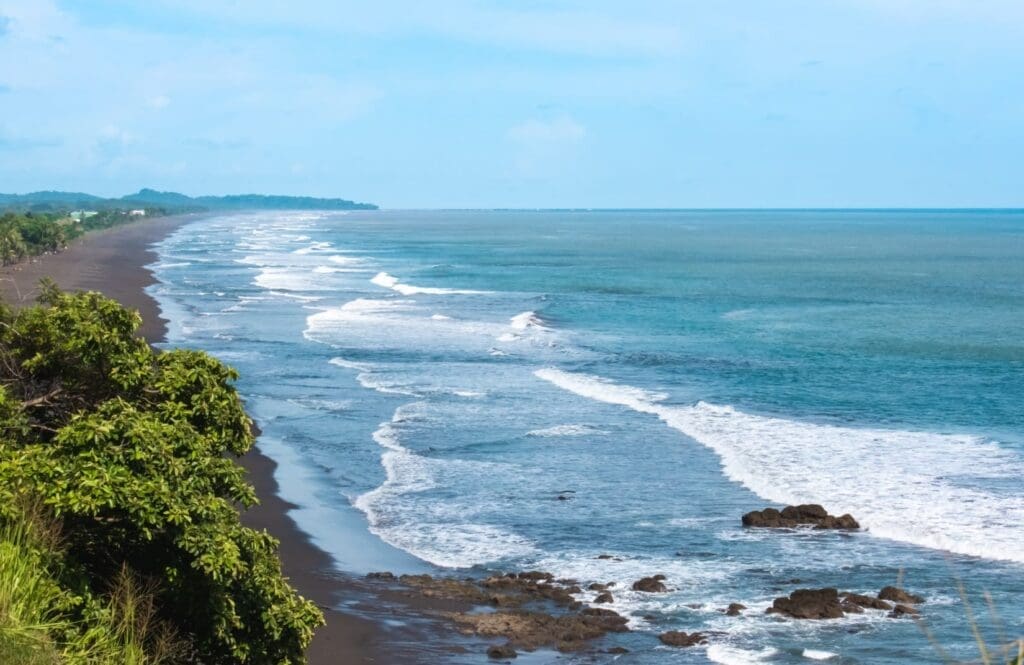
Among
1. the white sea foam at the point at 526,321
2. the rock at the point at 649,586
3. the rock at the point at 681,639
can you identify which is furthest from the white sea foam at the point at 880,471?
the white sea foam at the point at 526,321

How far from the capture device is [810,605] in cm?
1925

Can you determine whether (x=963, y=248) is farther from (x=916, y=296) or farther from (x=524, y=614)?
(x=524, y=614)

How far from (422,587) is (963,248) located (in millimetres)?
139725

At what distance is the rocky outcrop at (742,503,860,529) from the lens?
2411 cm

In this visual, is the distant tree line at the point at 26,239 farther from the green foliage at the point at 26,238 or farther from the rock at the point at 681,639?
the rock at the point at 681,639

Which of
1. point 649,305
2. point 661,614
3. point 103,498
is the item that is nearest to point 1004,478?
point 661,614

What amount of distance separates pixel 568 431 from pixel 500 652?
15863 mm

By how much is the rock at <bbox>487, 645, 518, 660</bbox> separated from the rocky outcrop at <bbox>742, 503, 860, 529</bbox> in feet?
26.3

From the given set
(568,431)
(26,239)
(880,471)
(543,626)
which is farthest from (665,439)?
(26,239)

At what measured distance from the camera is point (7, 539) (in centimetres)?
1082

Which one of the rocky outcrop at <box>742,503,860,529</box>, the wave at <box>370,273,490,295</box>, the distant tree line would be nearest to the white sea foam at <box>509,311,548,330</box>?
the wave at <box>370,273,490,295</box>

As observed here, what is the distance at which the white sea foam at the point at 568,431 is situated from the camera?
3281cm

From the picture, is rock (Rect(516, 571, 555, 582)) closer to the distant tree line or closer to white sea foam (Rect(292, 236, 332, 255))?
the distant tree line

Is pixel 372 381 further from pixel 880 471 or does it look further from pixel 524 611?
pixel 524 611
